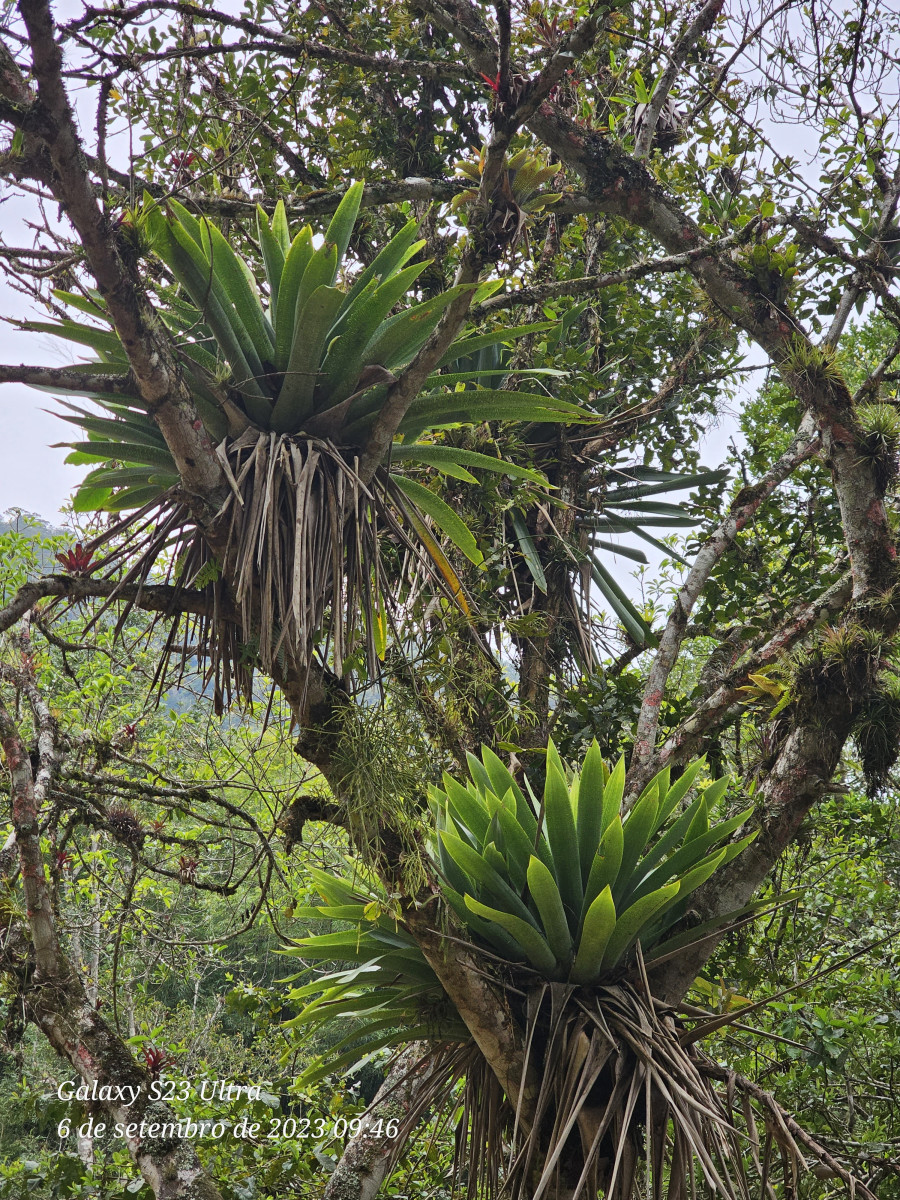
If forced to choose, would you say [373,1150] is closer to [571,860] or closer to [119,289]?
[571,860]

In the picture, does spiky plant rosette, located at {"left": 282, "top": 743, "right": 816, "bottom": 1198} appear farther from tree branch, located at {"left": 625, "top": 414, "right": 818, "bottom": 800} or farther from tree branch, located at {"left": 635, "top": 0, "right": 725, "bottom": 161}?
tree branch, located at {"left": 635, "top": 0, "right": 725, "bottom": 161}

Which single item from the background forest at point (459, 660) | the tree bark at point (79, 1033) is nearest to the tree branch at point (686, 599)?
the background forest at point (459, 660)

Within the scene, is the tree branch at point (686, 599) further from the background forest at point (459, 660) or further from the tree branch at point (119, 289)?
the tree branch at point (119, 289)

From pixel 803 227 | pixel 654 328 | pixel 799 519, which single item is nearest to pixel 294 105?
pixel 654 328

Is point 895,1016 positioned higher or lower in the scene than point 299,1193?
higher

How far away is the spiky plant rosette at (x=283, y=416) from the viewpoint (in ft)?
6.27

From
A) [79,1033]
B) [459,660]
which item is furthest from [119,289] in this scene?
[79,1033]

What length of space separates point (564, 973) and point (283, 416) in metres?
1.41

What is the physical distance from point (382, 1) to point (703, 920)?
13.5 ft

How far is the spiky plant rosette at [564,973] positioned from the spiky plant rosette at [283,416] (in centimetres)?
55

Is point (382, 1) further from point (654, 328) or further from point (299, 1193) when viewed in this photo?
point (299, 1193)

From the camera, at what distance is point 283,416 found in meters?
2.11

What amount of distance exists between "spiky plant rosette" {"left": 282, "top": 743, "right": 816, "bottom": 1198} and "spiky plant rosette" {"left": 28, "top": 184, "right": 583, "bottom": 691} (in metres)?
0.55

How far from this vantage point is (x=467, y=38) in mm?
2770
